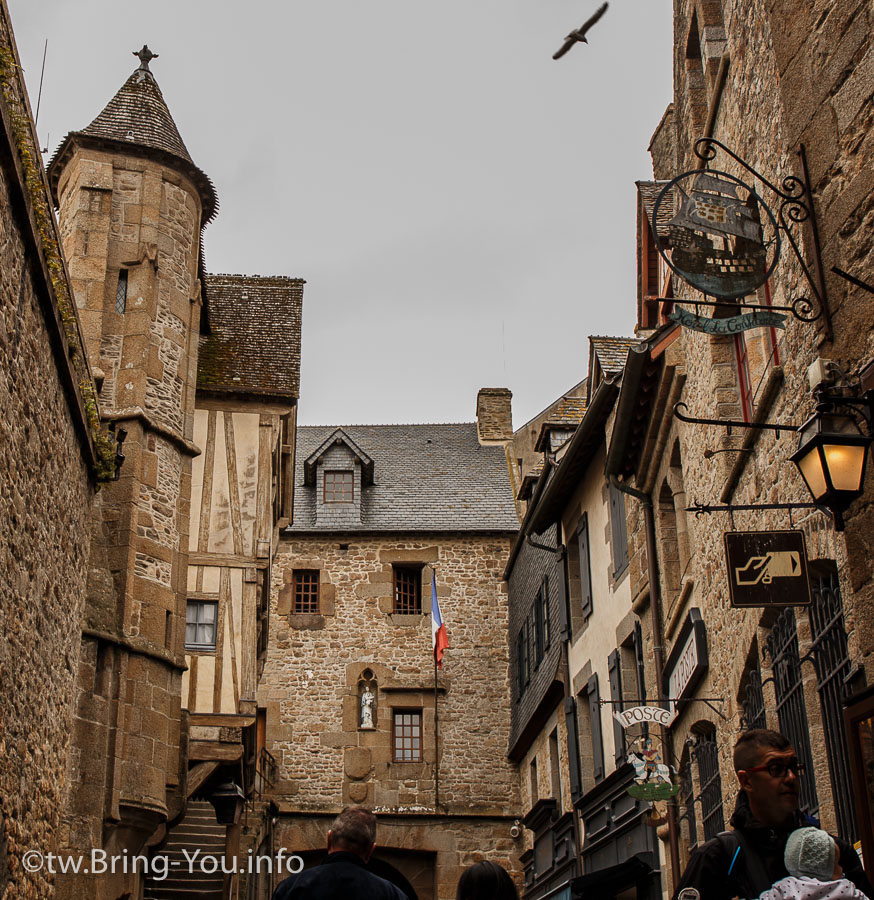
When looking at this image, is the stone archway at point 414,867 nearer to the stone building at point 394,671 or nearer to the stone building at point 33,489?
the stone building at point 394,671

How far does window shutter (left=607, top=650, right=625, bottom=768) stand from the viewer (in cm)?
1218

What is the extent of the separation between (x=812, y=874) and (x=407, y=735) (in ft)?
64.0

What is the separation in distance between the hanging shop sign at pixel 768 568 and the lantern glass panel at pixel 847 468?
37.8 inches

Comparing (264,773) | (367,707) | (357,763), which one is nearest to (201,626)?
(264,773)

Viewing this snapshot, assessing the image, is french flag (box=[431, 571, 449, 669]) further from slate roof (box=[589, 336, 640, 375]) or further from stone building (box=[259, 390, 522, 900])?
slate roof (box=[589, 336, 640, 375])

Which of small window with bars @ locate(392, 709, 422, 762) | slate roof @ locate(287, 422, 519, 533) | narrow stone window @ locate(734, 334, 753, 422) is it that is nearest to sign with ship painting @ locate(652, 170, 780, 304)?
narrow stone window @ locate(734, 334, 753, 422)

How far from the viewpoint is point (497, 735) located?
2181 centimetres

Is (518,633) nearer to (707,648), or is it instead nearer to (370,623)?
(370,623)

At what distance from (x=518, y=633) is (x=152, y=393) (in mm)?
10210

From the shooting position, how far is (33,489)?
797 cm

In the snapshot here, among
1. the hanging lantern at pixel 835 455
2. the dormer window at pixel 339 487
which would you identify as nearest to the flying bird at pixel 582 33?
the hanging lantern at pixel 835 455

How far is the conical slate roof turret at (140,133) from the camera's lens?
44.0 ft

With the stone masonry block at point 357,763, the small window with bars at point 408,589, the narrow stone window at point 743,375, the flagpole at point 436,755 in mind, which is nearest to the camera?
the narrow stone window at point 743,375

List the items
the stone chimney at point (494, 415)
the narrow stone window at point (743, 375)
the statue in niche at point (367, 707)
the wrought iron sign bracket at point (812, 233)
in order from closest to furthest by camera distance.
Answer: the wrought iron sign bracket at point (812, 233) < the narrow stone window at point (743, 375) < the statue in niche at point (367, 707) < the stone chimney at point (494, 415)
